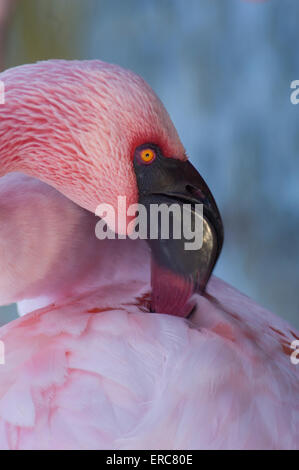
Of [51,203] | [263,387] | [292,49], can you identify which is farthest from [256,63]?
[263,387]

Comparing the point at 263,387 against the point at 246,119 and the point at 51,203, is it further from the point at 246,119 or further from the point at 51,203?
the point at 246,119

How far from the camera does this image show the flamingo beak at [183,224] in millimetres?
1013

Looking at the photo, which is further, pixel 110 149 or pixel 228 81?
pixel 228 81

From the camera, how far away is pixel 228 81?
7.95 ft

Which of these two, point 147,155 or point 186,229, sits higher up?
point 147,155

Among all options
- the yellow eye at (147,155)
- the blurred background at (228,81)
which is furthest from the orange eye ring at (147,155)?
the blurred background at (228,81)

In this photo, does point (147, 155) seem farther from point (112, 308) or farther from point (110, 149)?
point (112, 308)

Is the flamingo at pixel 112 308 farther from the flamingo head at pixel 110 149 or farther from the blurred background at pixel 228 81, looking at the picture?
the blurred background at pixel 228 81

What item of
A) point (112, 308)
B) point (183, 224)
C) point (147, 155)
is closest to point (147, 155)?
point (147, 155)

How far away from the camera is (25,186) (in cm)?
120

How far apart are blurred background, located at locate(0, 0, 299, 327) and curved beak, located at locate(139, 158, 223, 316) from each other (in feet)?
4.80

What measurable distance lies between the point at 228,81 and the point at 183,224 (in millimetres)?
1566

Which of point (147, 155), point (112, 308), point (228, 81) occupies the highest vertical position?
point (228, 81)

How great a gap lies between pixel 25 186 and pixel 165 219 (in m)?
0.35
